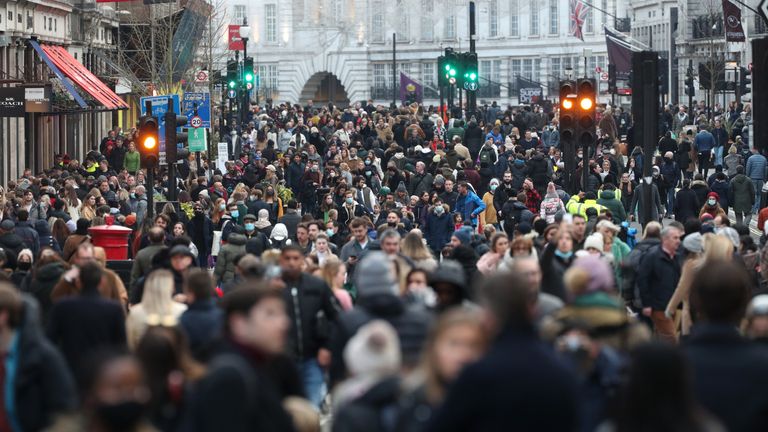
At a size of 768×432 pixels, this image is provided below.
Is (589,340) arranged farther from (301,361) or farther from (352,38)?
(352,38)

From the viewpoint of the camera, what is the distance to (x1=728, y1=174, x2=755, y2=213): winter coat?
3272 centimetres

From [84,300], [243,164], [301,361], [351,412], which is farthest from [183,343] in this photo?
[243,164]

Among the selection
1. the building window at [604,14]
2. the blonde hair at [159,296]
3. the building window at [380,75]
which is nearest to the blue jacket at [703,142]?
the blonde hair at [159,296]

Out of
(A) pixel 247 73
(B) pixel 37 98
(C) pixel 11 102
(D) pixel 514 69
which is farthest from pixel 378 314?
(D) pixel 514 69

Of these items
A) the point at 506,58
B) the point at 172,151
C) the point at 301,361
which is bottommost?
the point at 301,361

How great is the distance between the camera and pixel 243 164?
135 ft

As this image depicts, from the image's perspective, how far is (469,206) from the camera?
2912cm

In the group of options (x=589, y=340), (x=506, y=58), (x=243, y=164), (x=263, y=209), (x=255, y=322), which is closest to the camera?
(x=255, y=322)

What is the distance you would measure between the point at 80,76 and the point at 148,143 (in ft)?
69.3

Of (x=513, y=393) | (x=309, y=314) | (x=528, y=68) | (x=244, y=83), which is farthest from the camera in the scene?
(x=528, y=68)

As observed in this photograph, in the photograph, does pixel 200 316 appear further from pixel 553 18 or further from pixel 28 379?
pixel 553 18

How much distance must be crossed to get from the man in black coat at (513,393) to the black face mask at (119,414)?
1.11m

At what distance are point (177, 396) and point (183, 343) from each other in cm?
58

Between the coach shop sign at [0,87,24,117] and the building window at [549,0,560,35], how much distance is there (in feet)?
228
